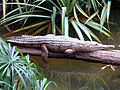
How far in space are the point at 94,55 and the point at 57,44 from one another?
0.58 meters

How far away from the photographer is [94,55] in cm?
297

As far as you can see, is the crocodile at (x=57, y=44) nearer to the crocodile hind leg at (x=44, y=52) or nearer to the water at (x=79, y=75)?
the crocodile hind leg at (x=44, y=52)

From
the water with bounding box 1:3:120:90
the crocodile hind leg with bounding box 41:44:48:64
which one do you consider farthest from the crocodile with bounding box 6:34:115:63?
the water with bounding box 1:3:120:90

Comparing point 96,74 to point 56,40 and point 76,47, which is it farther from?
point 56,40

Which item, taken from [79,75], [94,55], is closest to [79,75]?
[79,75]

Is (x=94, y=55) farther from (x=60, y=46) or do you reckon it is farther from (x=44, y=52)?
(x=44, y=52)

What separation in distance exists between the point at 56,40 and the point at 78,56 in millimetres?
422

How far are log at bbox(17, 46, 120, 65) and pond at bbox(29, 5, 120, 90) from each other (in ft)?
0.69

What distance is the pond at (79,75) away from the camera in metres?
2.69

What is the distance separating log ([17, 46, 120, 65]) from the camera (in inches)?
113

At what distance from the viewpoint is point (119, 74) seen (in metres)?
2.96

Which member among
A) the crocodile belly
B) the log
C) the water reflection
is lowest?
the water reflection

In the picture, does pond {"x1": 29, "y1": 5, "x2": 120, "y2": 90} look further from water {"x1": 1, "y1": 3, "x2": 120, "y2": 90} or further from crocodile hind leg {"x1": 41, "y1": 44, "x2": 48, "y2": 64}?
crocodile hind leg {"x1": 41, "y1": 44, "x2": 48, "y2": 64}

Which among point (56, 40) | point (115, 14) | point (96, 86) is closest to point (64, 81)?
point (96, 86)
